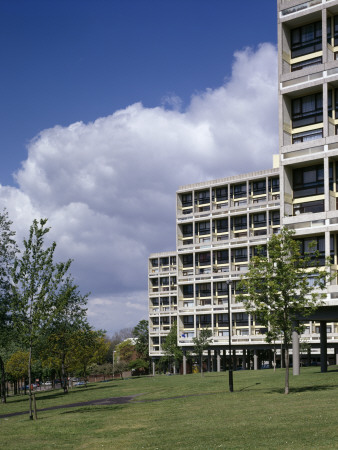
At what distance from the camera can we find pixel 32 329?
31.4 metres

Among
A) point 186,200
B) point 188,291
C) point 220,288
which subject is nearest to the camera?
point 220,288

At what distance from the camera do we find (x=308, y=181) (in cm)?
4688

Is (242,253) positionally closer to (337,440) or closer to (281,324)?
(281,324)

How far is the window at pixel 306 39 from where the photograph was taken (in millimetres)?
47844

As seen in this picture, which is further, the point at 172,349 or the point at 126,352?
the point at 126,352

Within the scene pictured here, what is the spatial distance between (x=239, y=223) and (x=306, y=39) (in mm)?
59354

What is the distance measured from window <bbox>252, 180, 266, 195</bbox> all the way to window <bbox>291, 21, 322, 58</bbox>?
5617 cm

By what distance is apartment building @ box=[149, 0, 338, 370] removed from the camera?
1786 inches

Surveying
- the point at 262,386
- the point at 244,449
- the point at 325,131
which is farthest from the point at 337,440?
the point at 325,131

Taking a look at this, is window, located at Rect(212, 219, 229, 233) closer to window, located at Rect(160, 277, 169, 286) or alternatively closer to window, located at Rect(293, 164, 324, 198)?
window, located at Rect(160, 277, 169, 286)

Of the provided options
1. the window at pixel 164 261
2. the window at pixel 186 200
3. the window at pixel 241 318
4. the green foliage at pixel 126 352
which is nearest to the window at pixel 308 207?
the window at pixel 241 318

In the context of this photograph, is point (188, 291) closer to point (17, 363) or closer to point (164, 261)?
point (164, 261)

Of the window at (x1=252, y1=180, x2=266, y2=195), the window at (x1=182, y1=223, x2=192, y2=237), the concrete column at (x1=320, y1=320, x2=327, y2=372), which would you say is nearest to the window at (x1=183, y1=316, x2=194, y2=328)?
the window at (x1=182, y1=223, x2=192, y2=237)

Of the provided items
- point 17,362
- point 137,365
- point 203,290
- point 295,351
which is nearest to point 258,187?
point 203,290
